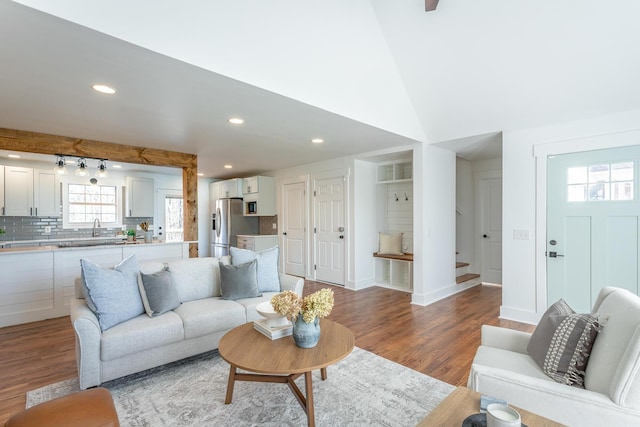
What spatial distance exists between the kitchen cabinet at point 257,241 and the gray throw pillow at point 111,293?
4055 millimetres

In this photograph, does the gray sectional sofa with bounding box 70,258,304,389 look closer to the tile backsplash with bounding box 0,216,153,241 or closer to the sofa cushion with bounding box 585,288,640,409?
the sofa cushion with bounding box 585,288,640,409

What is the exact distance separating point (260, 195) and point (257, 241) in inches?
39.7

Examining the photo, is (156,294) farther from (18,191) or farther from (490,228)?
(490,228)

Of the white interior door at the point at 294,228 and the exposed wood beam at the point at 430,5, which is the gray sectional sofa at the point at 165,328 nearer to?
the exposed wood beam at the point at 430,5

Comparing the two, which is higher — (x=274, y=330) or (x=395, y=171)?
(x=395, y=171)

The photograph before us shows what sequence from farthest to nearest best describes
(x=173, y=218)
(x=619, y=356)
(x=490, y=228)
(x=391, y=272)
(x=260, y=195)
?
(x=173, y=218) → (x=260, y=195) → (x=490, y=228) → (x=391, y=272) → (x=619, y=356)

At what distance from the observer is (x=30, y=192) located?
5.95 meters

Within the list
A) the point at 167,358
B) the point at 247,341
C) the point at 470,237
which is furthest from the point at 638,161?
the point at 167,358

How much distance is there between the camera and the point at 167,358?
2.58 metres

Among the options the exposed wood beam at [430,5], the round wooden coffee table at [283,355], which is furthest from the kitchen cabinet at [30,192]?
the exposed wood beam at [430,5]

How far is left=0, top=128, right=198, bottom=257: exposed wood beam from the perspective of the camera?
3906mm

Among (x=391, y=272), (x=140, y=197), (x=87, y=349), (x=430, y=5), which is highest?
(x=430, y=5)

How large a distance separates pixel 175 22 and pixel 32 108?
2.15 m

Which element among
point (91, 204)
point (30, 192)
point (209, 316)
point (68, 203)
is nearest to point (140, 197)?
point (91, 204)
